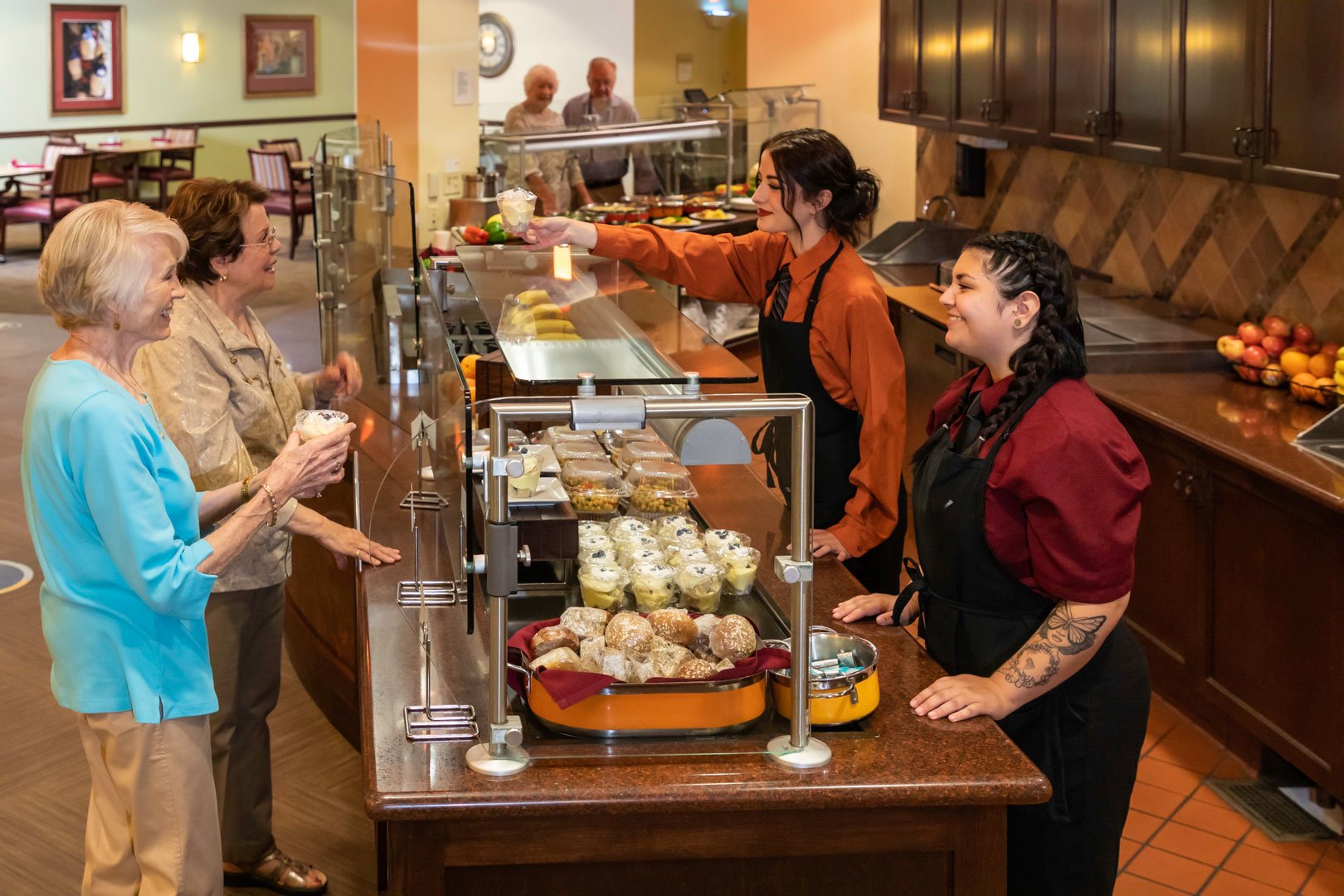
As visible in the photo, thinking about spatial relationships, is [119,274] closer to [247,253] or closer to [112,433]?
[112,433]

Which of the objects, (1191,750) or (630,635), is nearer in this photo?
(630,635)

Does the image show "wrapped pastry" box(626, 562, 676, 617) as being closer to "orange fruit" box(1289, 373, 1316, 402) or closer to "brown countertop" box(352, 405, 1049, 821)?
"brown countertop" box(352, 405, 1049, 821)

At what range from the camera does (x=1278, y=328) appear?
4184 millimetres

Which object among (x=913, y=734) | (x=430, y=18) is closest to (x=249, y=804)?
(x=913, y=734)

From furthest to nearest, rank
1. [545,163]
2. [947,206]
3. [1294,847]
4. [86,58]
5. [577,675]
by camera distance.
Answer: [86,58], [545,163], [947,206], [1294,847], [577,675]

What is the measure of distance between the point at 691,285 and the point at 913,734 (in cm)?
161

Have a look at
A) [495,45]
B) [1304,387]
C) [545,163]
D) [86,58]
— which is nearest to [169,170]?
[86,58]

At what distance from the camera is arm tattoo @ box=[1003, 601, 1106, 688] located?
7.02ft

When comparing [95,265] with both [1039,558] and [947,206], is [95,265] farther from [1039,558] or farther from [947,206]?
[947,206]

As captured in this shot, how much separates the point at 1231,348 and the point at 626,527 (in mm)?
2732

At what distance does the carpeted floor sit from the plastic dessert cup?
Result: 7254 millimetres

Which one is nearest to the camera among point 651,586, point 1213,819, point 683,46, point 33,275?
point 651,586

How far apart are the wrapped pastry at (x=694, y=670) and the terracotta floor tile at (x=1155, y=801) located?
1991mm

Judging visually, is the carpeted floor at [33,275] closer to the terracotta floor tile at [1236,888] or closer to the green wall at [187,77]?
the green wall at [187,77]
